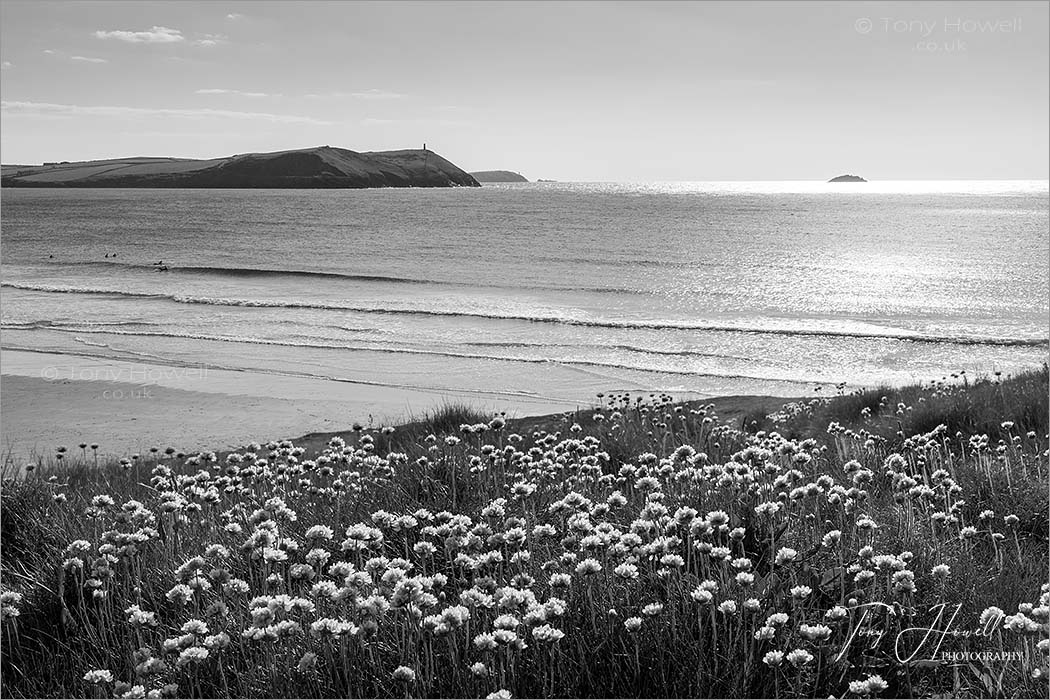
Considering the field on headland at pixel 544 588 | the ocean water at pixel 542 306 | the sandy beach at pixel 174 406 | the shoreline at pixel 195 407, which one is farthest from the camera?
the ocean water at pixel 542 306

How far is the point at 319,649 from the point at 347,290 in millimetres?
33617

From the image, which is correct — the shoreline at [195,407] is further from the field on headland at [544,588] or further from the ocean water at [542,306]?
the field on headland at [544,588]

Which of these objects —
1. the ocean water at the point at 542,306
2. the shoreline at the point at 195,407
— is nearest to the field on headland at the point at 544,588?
the shoreline at the point at 195,407

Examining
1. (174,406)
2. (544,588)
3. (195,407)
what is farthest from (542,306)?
(544,588)

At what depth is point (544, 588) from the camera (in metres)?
3.73

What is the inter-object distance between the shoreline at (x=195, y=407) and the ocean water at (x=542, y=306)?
120 cm

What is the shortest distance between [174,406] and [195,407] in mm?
313

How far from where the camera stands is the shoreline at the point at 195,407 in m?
11.8

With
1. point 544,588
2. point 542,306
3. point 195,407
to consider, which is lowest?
point 195,407

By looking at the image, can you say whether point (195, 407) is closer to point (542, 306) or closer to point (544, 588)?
point (544, 588)

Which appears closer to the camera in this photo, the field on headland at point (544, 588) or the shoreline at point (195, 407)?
the field on headland at point (544, 588)

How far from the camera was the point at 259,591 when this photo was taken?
4.15 meters

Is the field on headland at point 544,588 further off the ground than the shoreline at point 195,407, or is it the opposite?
the field on headland at point 544,588

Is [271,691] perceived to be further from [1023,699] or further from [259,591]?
[1023,699]
